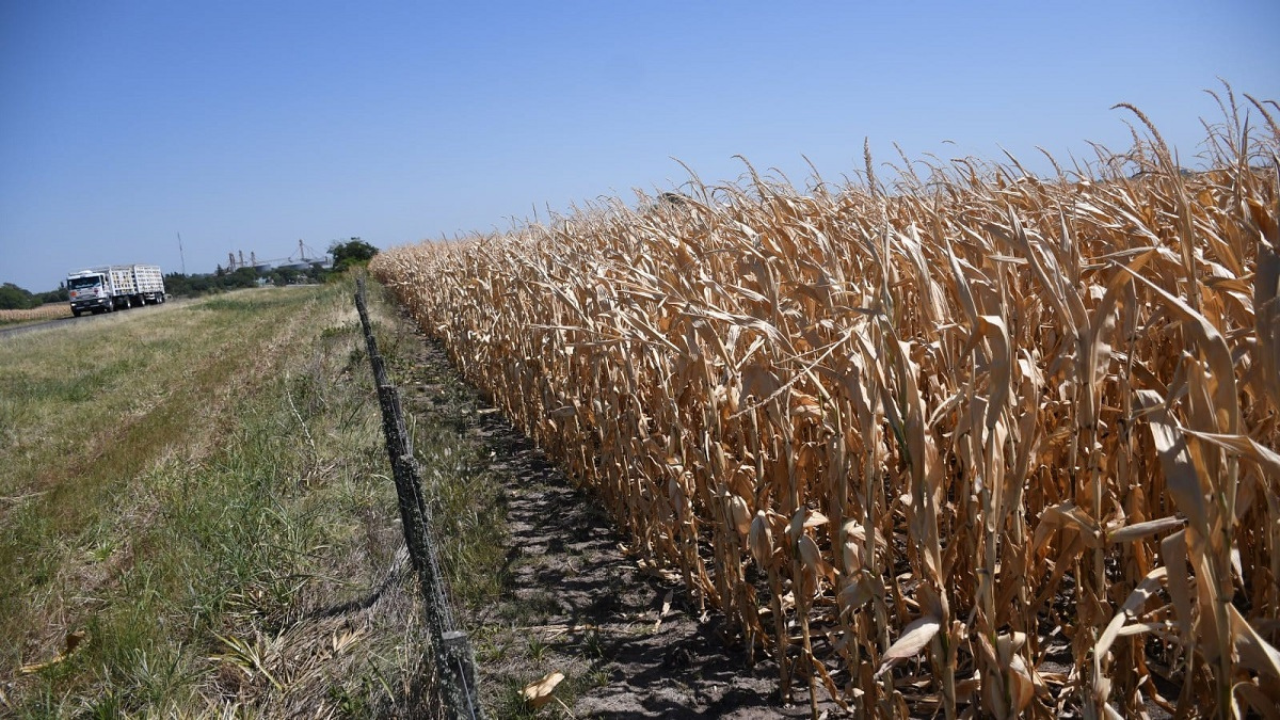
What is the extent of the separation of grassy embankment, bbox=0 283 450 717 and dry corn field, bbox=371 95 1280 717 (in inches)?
55.7

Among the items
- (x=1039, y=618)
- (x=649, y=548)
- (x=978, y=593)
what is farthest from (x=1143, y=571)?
(x=649, y=548)

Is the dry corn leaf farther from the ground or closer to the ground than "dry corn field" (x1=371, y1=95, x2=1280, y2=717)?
closer to the ground

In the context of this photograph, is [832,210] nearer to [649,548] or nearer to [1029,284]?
[1029,284]

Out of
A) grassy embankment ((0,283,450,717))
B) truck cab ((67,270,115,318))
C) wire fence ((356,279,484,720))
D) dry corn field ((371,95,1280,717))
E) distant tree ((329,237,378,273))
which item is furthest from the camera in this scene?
distant tree ((329,237,378,273))

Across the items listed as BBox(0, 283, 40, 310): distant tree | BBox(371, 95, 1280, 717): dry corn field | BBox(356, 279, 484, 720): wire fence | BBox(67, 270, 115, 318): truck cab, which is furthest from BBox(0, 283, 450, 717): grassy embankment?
BBox(0, 283, 40, 310): distant tree

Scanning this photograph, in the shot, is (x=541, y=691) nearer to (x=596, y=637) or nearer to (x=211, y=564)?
(x=596, y=637)

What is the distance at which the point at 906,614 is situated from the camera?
9.04 feet

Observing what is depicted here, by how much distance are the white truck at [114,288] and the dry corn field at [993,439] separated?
50.7 metres

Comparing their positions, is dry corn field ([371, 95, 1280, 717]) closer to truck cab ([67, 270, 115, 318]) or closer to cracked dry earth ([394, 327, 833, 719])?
cracked dry earth ([394, 327, 833, 719])

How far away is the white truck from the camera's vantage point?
47094 millimetres

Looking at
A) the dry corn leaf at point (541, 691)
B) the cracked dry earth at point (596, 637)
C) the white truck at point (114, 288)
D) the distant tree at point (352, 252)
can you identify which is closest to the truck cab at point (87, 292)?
the white truck at point (114, 288)

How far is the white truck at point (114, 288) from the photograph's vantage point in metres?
47.1

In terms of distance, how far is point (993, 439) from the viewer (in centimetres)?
200

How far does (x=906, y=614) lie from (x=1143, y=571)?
0.74 m
